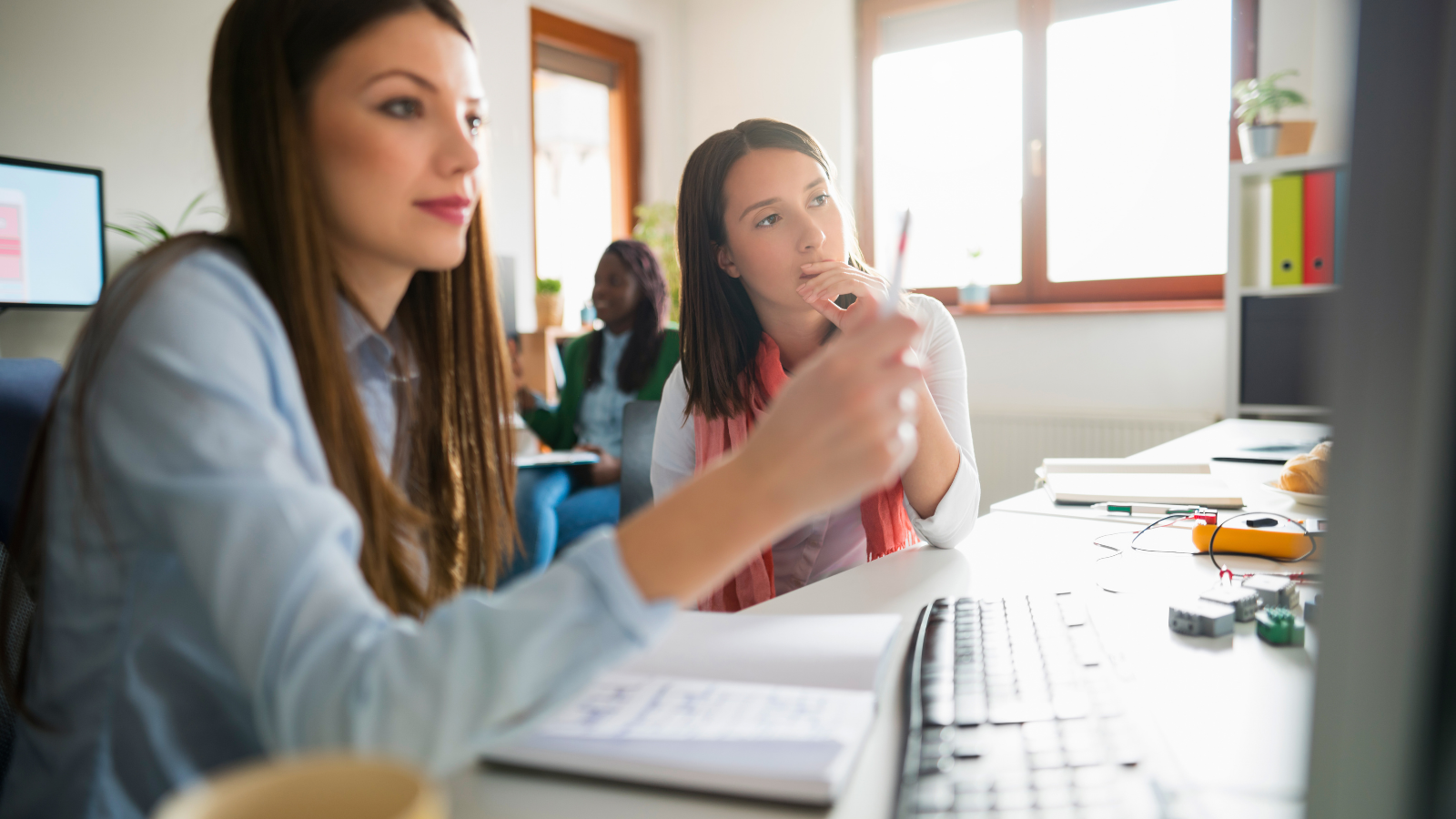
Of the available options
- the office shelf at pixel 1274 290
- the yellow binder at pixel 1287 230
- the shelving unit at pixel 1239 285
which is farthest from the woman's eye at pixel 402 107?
the shelving unit at pixel 1239 285

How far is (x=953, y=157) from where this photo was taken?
414cm

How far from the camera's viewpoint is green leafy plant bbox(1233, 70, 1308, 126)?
2713 mm

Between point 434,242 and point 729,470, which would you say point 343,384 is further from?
point 729,470

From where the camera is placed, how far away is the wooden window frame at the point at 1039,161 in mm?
3404

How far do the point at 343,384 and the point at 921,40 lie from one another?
4.07 metres

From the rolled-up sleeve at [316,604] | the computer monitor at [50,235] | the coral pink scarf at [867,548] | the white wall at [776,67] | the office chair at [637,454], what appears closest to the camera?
the rolled-up sleeve at [316,604]

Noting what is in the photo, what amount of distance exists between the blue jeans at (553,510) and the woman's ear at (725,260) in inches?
33.8

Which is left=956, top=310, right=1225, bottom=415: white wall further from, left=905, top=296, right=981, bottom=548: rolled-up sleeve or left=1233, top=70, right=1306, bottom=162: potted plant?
left=905, top=296, right=981, bottom=548: rolled-up sleeve

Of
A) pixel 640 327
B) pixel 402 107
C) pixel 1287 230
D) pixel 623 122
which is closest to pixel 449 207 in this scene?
pixel 402 107

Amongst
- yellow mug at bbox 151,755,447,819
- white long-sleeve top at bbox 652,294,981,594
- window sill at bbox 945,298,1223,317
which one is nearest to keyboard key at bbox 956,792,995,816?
yellow mug at bbox 151,755,447,819

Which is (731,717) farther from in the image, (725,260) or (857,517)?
(725,260)

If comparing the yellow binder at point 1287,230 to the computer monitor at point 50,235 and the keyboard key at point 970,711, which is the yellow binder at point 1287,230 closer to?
the keyboard key at point 970,711

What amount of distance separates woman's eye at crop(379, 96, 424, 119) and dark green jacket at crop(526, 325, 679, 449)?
2.20 metres

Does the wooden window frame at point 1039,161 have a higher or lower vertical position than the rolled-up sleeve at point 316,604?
higher
